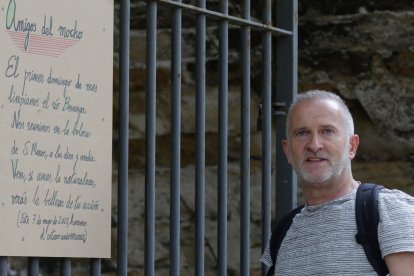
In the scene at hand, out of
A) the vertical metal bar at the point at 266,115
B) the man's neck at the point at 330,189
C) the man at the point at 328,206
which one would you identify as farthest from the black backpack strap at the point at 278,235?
the vertical metal bar at the point at 266,115

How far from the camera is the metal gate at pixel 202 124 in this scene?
4.27 meters

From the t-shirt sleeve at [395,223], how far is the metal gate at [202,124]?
83 centimetres

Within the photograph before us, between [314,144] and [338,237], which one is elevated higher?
[314,144]

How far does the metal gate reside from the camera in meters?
4.27

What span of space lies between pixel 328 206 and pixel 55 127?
854mm

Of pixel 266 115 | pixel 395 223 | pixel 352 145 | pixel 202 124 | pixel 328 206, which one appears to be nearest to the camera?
pixel 395 223

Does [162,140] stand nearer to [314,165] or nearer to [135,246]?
[135,246]

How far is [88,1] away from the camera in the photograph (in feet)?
13.7

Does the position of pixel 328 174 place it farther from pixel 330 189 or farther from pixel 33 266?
pixel 33 266

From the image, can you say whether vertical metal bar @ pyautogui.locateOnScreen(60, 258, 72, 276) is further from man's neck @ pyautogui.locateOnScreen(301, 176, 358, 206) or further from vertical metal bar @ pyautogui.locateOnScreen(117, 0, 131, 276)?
man's neck @ pyautogui.locateOnScreen(301, 176, 358, 206)

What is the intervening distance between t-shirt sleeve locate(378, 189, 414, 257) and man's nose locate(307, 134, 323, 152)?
0.78 feet

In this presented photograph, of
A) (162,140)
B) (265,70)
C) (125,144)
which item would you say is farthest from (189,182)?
(125,144)

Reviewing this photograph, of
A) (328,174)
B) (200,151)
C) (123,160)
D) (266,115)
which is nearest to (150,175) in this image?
(123,160)

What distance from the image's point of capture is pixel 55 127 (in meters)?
4.05
